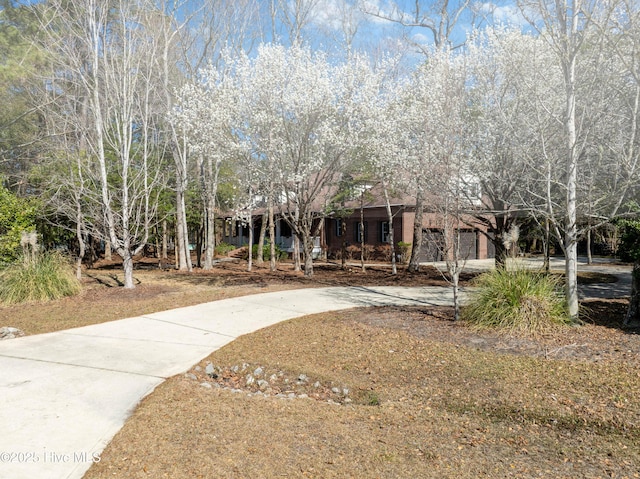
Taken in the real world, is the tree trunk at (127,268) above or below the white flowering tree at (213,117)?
below

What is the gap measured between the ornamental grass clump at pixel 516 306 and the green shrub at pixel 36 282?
9.36 meters

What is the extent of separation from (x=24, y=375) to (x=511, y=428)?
16.9 feet

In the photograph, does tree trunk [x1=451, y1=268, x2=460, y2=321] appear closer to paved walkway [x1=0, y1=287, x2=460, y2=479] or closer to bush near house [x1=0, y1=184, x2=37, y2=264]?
paved walkway [x1=0, y1=287, x2=460, y2=479]

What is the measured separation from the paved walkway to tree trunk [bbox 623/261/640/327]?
3700 millimetres

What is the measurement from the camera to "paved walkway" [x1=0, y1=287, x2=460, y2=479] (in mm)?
3473

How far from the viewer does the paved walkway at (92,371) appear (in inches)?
137

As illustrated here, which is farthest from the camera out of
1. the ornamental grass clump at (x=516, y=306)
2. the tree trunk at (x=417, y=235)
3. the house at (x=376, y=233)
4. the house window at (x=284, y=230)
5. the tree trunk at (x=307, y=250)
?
the house window at (x=284, y=230)

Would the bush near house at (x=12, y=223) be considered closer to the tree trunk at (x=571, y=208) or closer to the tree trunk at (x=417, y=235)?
the tree trunk at (x=417, y=235)

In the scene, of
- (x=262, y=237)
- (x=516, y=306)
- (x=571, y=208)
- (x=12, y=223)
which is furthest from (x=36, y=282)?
(x=262, y=237)

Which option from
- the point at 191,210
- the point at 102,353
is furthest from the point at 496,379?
the point at 191,210

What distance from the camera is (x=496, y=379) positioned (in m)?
5.36

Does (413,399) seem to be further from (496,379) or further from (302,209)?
(302,209)

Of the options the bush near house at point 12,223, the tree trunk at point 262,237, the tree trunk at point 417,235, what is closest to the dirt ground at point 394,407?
the bush near house at point 12,223

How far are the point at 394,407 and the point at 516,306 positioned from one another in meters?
3.73
